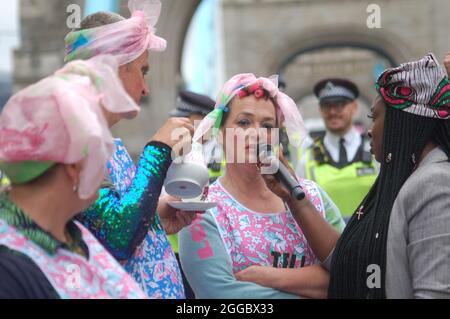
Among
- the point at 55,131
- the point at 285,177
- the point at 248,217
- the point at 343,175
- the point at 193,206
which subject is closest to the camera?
the point at 55,131

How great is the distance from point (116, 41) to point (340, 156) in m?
3.49

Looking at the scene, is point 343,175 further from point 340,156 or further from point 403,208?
point 403,208

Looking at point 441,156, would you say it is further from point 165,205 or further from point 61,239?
point 61,239

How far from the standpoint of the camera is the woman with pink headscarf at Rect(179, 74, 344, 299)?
2.68m

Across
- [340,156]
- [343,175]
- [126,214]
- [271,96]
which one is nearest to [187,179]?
[126,214]

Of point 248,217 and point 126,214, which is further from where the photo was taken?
point 248,217

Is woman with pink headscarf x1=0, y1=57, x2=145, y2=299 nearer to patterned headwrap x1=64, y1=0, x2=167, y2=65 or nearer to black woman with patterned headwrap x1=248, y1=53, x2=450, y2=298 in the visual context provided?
patterned headwrap x1=64, y1=0, x2=167, y2=65

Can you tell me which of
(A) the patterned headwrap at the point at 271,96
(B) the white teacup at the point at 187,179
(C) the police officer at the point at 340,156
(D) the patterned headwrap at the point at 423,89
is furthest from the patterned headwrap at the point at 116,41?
(C) the police officer at the point at 340,156

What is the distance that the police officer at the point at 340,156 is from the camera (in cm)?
535

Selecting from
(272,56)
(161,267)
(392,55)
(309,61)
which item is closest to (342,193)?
(161,267)

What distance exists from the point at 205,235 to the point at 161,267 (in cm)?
35

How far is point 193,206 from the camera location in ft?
8.43

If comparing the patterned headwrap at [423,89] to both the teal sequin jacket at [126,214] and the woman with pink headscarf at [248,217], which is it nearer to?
the woman with pink headscarf at [248,217]

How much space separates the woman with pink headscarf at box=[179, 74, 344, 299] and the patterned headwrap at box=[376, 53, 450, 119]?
0.47m
